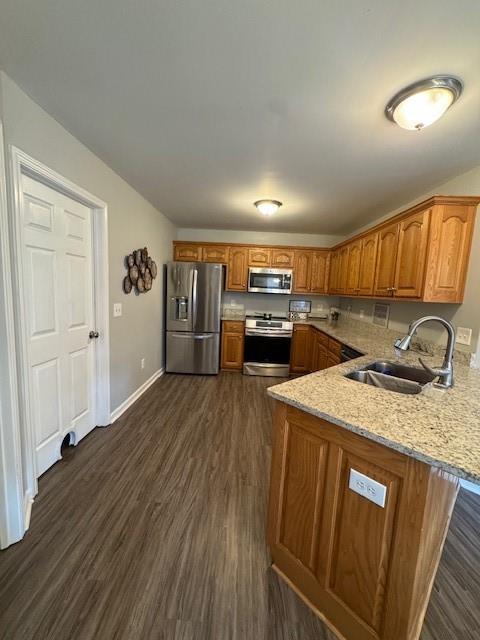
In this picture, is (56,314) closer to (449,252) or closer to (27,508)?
(27,508)

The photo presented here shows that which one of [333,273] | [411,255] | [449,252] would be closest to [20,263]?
[411,255]

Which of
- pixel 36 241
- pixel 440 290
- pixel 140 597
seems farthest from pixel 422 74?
pixel 140 597

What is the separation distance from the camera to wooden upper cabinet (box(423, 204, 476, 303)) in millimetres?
2004

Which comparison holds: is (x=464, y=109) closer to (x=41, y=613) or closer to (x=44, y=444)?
(x=41, y=613)

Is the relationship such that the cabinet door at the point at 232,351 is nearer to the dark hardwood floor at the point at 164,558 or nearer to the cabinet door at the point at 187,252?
the cabinet door at the point at 187,252

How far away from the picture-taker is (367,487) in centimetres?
92

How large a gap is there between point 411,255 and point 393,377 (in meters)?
1.19

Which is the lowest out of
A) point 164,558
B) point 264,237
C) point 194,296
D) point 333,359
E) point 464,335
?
point 164,558

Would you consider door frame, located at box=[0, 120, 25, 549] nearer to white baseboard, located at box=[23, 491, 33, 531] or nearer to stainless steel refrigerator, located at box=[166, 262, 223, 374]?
white baseboard, located at box=[23, 491, 33, 531]

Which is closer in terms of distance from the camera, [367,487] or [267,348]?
[367,487]

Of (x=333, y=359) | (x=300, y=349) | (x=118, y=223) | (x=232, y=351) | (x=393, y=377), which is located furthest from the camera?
(x=232, y=351)

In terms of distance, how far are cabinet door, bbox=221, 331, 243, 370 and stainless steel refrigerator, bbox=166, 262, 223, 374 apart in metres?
0.19

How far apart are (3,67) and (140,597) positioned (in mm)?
2580

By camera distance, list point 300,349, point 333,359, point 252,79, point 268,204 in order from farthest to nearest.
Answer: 1. point 300,349
2. point 333,359
3. point 268,204
4. point 252,79
